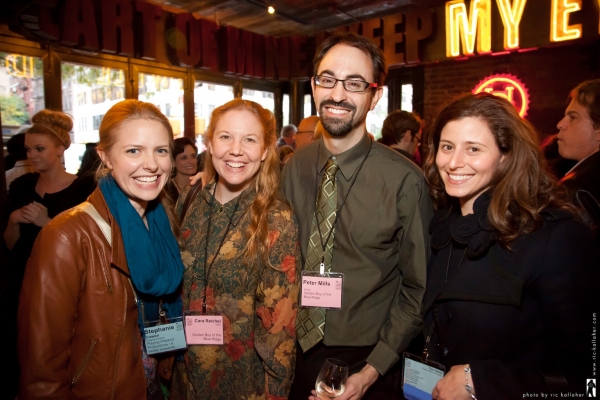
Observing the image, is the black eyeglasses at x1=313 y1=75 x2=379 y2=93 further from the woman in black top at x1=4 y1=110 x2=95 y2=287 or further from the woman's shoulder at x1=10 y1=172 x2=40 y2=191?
the woman's shoulder at x1=10 y1=172 x2=40 y2=191

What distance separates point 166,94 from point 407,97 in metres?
4.55

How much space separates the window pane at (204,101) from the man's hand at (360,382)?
262 inches

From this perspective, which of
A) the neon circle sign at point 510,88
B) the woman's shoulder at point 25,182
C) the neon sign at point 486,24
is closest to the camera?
the woman's shoulder at point 25,182

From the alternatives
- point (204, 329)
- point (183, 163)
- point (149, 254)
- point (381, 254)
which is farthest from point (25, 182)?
point (381, 254)

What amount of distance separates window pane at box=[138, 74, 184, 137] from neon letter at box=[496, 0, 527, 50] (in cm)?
544

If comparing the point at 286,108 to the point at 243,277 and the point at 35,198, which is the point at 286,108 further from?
the point at 243,277

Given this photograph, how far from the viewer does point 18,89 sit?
5391 mm

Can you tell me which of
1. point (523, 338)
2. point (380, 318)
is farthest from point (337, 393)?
point (523, 338)

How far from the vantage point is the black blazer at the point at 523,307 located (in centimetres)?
123

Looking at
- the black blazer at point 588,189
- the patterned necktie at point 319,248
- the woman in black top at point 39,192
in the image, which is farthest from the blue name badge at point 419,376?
the woman in black top at point 39,192

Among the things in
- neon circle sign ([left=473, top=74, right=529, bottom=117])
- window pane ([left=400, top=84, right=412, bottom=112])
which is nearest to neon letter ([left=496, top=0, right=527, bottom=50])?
neon circle sign ([left=473, top=74, right=529, bottom=117])

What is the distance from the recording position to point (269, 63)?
8.09 m

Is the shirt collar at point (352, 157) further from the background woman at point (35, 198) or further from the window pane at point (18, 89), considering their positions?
the window pane at point (18, 89)

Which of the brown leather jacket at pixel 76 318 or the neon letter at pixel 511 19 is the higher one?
the neon letter at pixel 511 19
